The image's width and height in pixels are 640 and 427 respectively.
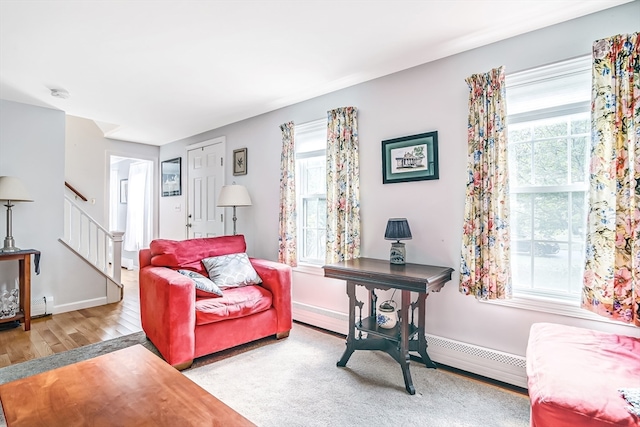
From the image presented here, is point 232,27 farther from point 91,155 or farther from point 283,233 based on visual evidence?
point 91,155

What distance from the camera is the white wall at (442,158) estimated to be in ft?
6.81

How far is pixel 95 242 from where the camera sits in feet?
15.8

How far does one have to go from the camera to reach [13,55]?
2527 millimetres

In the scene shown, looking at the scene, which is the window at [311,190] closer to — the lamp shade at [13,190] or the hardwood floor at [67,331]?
the hardwood floor at [67,331]

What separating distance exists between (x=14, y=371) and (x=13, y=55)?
2.36 metres

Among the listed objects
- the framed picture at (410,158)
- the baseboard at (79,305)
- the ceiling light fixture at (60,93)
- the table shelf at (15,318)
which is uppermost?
the ceiling light fixture at (60,93)

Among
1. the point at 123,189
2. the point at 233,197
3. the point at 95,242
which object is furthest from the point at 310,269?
the point at 123,189

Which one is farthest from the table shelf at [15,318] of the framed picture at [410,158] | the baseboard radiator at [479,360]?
the baseboard radiator at [479,360]

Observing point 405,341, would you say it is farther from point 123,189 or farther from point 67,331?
point 123,189

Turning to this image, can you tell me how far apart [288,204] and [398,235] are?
1.42 metres

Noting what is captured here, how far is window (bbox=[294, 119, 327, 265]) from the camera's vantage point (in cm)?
346

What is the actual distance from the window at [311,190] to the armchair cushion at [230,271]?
2.24 feet

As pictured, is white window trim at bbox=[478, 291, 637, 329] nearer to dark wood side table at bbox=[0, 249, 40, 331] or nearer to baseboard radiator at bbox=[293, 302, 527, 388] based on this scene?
baseboard radiator at bbox=[293, 302, 527, 388]

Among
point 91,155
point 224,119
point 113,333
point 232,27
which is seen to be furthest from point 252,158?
point 91,155
